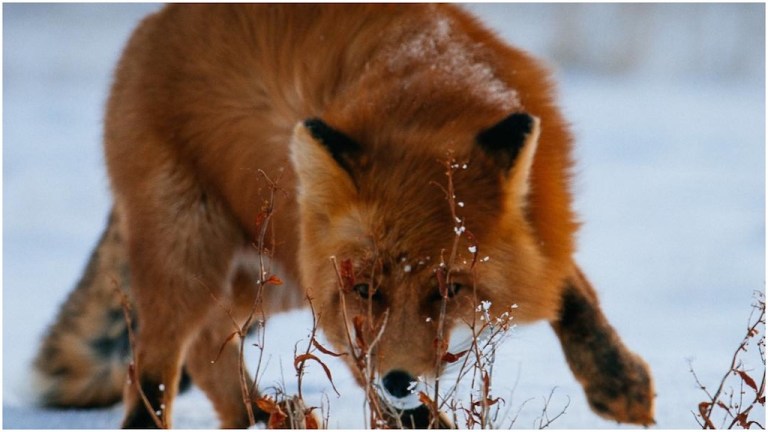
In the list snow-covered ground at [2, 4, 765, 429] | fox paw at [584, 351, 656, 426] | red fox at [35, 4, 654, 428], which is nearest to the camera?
red fox at [35, 4, 654, 428]

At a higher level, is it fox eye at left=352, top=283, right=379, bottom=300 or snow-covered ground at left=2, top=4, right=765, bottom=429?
snow-covered ground at left=2, top=4, right=765, bottom=429

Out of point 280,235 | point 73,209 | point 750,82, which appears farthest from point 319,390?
point 750,82

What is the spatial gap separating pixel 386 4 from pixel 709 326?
382 cm

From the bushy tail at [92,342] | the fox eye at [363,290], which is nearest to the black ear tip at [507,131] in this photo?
the fox eye at [363,290]

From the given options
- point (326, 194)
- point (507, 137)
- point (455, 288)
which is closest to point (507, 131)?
point (507, 137)

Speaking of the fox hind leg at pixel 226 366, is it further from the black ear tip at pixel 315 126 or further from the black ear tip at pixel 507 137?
the black ear tip at pixel 507 137

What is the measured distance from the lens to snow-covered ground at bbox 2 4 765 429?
212 inches

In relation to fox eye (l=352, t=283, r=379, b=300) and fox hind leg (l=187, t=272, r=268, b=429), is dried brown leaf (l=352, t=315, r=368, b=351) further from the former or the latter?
fox hind leg (l=187, t=272, r=268, b=429)

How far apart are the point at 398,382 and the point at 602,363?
58.0 inches

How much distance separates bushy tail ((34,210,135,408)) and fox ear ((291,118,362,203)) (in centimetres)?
203

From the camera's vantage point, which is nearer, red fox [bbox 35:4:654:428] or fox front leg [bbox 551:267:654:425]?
red fox [bbox 35:4:654:428]

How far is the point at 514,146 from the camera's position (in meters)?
3.62

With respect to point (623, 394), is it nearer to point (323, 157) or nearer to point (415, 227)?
point (415, 227)

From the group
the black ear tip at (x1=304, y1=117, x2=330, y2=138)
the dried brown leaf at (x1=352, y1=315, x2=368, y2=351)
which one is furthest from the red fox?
the dried brown leaf at (x1=352, y1=315, x2=368, y2=351)
